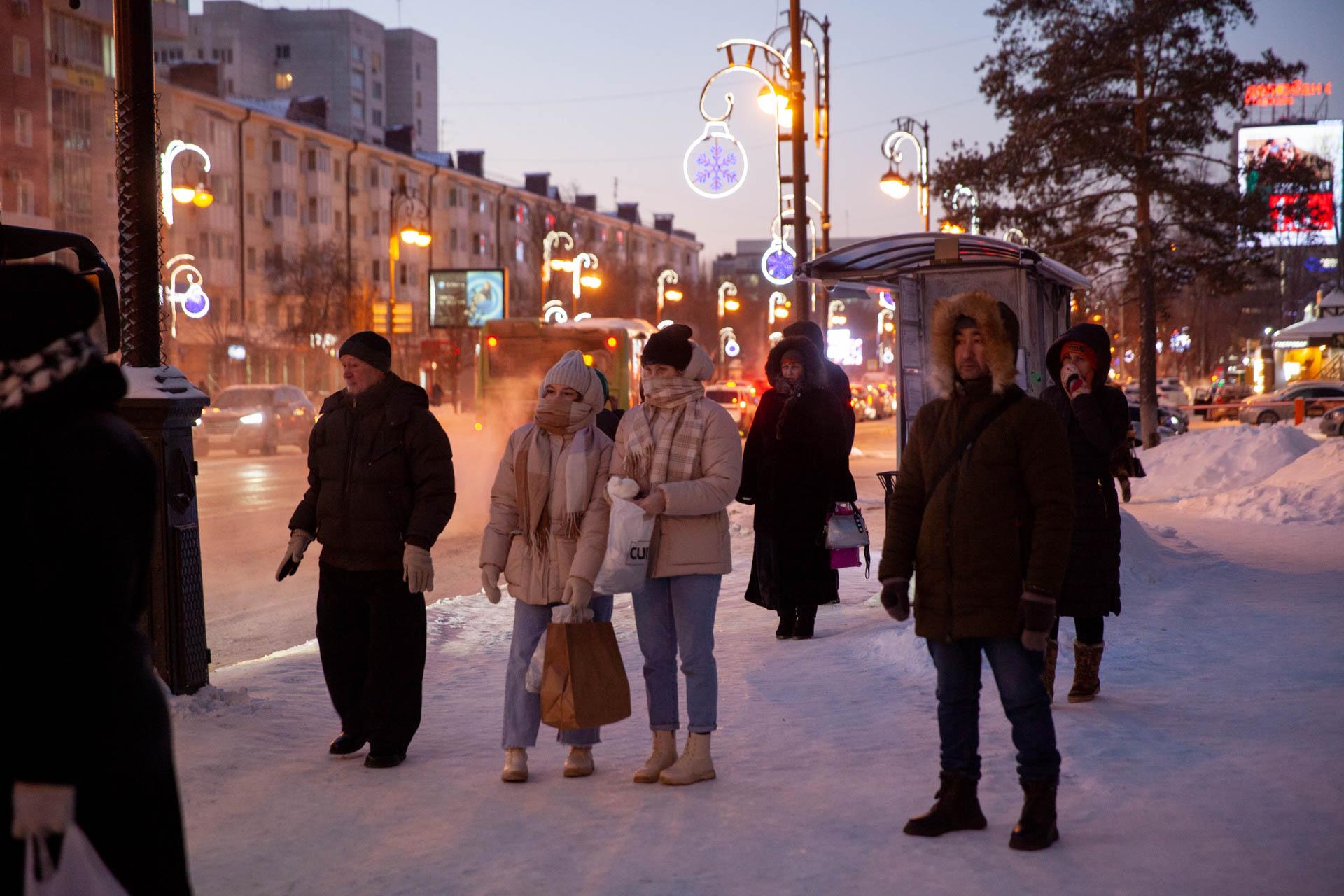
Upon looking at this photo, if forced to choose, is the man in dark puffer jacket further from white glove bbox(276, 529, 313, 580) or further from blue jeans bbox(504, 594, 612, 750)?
blue jeans bbox(504, 594, 612, 750)

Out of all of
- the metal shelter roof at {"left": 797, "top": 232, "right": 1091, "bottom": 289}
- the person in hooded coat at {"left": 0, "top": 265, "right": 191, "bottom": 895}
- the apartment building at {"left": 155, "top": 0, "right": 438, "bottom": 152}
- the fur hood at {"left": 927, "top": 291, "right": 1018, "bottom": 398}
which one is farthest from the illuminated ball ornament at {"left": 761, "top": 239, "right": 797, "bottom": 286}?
the apartment building at {"left": 155, "top": 0, "right": 438, "bottom": 152}

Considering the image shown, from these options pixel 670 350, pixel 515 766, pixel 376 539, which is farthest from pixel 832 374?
pixel 515 766

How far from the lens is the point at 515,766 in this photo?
5664 millimetres

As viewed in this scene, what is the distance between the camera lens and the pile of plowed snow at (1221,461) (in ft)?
67.6

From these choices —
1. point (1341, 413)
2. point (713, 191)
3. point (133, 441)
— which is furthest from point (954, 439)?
point (1341, 413)

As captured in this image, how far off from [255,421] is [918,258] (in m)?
27.2

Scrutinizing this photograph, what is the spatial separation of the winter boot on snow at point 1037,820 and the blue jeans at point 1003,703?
1.3 inches

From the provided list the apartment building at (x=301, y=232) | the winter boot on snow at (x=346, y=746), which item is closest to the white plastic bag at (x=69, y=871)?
the winter boot on snow at (x=346, y=746)

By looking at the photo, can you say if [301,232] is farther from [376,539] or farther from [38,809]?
[38,809]

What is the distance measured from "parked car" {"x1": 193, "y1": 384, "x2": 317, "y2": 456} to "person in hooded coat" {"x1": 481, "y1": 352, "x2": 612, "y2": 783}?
29920 millimetres

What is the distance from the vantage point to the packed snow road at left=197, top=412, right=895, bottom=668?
10625 millimetres

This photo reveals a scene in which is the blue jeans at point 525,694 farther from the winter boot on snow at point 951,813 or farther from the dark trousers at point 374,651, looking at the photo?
the winter boot on snow at point 951,813

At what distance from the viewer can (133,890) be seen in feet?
8.87

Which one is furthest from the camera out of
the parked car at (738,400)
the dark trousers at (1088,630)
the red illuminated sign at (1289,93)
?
the red illuminated sign at (1289,93)
